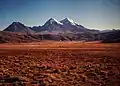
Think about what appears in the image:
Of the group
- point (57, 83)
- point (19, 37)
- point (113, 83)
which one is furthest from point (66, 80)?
point (19, 37)

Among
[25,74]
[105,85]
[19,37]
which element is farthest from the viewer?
[19,37]

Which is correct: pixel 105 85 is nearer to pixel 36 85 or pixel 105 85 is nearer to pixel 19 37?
pixel 36 85

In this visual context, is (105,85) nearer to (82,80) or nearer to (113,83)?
(113,83)

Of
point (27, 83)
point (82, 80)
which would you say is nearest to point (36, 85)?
point (27, 83)

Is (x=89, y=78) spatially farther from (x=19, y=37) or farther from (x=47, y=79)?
(x=19, y=37)

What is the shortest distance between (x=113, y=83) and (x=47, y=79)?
445cm

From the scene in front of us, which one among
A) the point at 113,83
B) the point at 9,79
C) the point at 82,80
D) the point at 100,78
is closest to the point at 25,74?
the point at 9,79

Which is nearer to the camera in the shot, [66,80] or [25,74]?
[66,80]

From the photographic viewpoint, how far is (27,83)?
42.5 ft

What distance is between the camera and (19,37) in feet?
551

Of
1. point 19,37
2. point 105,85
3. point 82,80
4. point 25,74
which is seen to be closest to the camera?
point 105,85

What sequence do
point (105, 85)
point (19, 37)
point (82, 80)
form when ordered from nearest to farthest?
point (105, 85)
point (82, 80)
point (19, 37)

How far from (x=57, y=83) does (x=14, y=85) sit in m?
2.73

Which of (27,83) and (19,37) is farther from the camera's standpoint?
(19,37)
